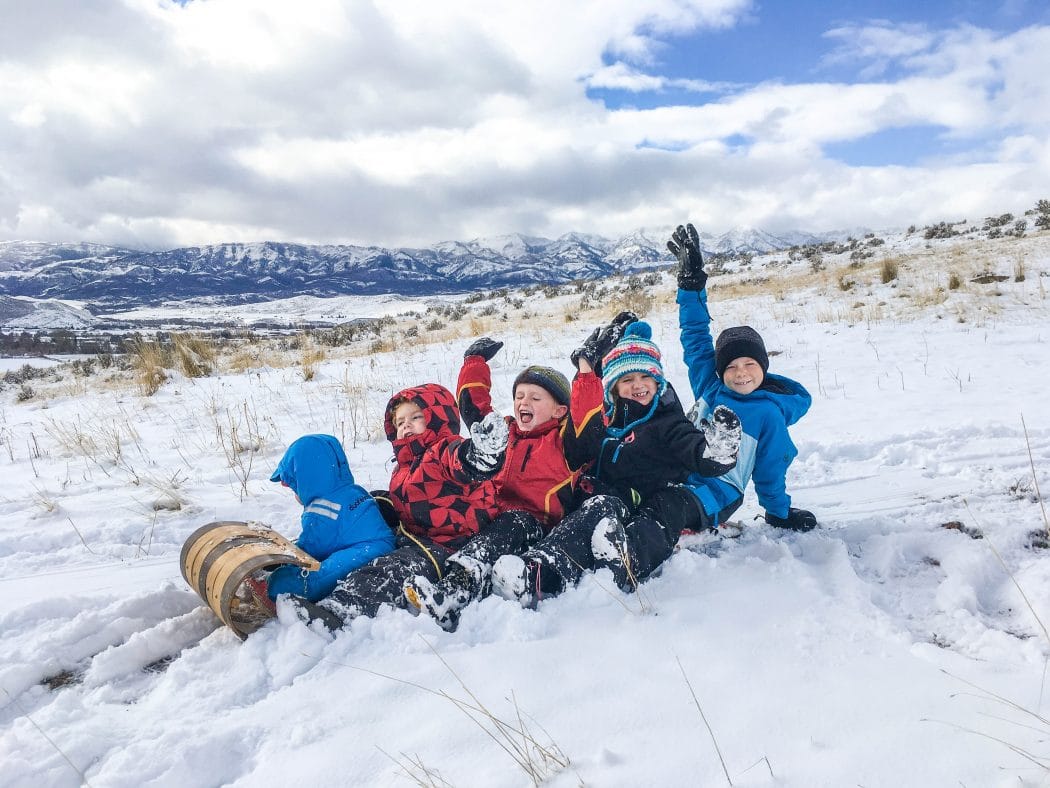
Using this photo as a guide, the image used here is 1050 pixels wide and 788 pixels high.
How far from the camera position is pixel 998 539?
245cm

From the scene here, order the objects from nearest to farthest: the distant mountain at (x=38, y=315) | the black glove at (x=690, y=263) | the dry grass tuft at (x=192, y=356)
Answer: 1. the black glove at (x=690, y=263)
2. the dry grass tuft at (x=192, y=356)
3. the distant mountain at (x=38, y=315)

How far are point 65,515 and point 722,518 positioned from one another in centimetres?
390

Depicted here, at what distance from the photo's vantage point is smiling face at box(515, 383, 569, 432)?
312 cm

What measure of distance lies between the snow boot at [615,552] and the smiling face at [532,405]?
2.56 feet

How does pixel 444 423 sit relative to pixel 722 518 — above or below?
above

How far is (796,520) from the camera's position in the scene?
3.01 meters

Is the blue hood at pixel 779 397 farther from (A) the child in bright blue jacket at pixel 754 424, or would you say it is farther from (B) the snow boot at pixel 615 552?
(B) the snow boot at pixel 615 552

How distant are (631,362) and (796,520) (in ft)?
4.02

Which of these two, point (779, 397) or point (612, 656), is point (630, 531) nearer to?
point (612, 656)

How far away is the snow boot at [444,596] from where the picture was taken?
2254 millimetres

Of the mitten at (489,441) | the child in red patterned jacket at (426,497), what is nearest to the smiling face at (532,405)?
the child in red patterned jacket at (426,497)

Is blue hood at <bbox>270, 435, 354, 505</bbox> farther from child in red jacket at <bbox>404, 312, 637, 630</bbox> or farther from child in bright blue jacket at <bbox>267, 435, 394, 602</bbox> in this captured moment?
child in red jacket at <bbox>404, 312, 637, 630</bbox>

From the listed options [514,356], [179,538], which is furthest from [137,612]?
[514,356]

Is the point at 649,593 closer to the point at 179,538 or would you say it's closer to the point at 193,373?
the point at 179,538
